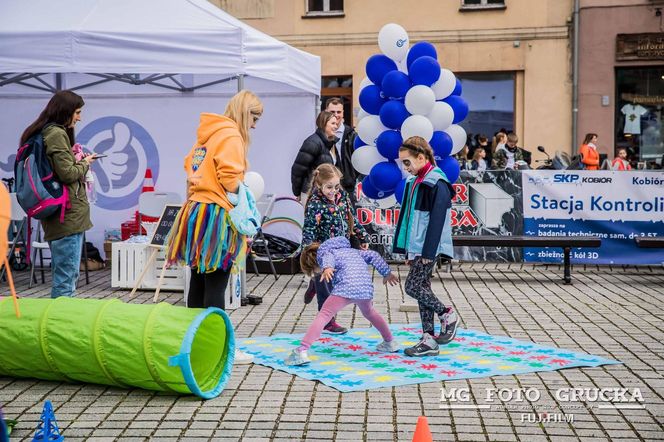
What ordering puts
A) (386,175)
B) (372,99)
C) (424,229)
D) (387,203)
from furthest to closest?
(387,203)
(372,99)
(386,175)
(424,229)

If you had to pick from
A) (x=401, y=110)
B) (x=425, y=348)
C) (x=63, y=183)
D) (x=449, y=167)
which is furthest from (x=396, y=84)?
(x=63, y=183)

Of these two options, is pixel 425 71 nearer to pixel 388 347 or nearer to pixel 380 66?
pixel 380 66

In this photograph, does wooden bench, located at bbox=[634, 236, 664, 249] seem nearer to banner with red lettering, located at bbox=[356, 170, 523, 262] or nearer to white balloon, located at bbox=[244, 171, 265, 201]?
banner with red lettering, located at bbox=[356, 170, 523, 262]

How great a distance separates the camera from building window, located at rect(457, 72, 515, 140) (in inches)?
896

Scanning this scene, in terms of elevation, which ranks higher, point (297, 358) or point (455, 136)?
point (455, 136)

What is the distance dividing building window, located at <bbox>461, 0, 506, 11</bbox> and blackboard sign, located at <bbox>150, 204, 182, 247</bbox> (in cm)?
1340

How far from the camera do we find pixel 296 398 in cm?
588

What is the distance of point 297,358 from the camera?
6746 mm

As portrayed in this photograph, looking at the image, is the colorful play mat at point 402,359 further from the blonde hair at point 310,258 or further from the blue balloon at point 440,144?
the blue balloon at point 440,144

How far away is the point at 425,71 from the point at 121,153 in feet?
15.7

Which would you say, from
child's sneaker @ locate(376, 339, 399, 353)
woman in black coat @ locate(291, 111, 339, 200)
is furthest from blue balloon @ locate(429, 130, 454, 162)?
child's sneaker @ locate(376, 339, 399, 353)

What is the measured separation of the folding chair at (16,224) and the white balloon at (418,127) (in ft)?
14.2

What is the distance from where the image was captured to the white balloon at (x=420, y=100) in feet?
30.1

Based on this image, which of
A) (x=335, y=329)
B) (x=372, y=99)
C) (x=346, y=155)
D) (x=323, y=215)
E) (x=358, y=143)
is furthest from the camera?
(x=346, y=155)
